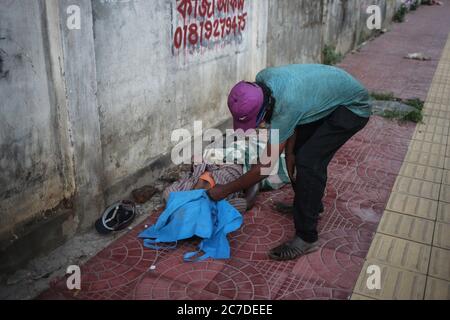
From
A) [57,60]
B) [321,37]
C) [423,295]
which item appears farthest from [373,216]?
[321,37]

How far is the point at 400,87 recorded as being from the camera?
8.37 metres

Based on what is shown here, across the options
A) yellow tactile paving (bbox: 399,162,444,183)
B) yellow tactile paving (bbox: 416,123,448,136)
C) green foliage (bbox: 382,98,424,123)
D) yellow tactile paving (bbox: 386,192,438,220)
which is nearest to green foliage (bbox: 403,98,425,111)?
green foliage (bbox: 382,98,424,123)

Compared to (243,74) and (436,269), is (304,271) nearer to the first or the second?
(436,269)

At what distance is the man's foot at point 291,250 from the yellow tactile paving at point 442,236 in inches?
40.6

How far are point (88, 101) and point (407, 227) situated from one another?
8.88ft

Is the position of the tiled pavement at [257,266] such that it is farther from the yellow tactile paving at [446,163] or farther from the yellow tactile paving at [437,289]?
the yellow tactile paving at [446,163]

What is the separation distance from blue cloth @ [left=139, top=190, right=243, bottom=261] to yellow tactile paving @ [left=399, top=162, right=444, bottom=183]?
217 centimetres

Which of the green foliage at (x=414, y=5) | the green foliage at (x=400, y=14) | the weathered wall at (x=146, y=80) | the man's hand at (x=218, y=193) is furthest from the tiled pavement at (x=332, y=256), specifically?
the green foliage at (x=414, y=5)

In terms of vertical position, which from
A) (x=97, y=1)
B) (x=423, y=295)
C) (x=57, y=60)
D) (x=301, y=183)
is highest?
(x=97, y=1)

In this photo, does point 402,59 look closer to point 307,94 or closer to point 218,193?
point 307,94

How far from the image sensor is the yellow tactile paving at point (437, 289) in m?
3.12

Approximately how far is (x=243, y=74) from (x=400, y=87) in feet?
12.0

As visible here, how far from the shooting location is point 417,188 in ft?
15.2

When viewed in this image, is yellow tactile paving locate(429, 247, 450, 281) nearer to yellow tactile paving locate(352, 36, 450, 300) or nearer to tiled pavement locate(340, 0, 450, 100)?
yellow tactile paving locate(352, 36, 450, 300)
